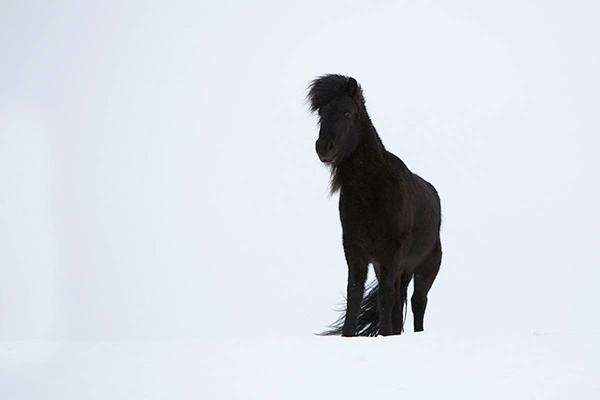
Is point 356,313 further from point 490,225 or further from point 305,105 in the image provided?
Answer: point 490,225

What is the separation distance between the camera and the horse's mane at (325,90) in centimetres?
949

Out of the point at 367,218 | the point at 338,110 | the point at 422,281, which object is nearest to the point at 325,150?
the point at 338,110

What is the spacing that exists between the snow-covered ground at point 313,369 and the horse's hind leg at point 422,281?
4.52 meters

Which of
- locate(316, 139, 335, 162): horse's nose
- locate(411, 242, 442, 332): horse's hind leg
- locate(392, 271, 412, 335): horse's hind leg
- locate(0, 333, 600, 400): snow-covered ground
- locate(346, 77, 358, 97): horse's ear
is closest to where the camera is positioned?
locate(0, 333, 600, 400): snow-covered ground

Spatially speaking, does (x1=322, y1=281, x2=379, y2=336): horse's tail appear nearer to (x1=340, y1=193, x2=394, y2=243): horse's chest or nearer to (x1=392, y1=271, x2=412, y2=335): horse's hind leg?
(x1=392, y1=271, x2=412, y2=335): horse's hind leg

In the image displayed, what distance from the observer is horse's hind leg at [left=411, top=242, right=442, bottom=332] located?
1191cm

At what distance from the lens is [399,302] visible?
10758 millimetres

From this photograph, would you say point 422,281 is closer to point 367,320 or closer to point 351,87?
point 367,320

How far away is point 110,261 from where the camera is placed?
130 meters

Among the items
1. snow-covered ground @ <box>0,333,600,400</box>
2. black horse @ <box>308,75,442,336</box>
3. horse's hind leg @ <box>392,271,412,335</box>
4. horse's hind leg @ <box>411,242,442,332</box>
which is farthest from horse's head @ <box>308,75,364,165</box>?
horse's hind leg @ <box>411,242,442,332</box>

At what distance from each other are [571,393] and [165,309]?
75.4 m

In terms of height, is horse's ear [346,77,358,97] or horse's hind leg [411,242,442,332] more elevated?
horse's ear [346,77,358,97]

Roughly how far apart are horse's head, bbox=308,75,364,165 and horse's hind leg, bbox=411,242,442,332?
2881 millimetres

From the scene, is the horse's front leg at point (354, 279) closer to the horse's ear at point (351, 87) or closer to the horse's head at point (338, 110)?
the horse's head at point (338, 110)
